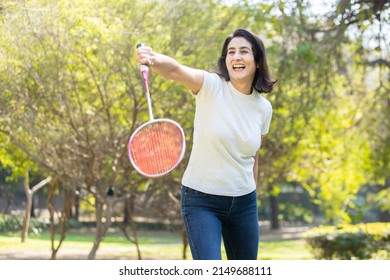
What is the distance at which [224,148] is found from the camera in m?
2.93

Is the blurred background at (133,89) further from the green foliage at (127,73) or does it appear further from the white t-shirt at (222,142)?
the white t-shirt at (222,142)

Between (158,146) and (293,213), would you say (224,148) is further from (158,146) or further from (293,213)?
(293,213)

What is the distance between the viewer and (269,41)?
8.65 metres

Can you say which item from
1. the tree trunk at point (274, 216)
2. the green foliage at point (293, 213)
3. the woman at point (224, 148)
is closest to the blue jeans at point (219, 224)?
the woman at point (224, 148)

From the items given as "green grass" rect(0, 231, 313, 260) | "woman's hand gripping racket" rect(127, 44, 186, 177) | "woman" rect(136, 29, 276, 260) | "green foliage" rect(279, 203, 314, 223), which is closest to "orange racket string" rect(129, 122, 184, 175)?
"woman's hand gripping racket" rect(127, 44, 186, 177)

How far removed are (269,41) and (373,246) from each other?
114 inches

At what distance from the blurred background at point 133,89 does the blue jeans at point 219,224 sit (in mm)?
3161

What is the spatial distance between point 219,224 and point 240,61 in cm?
71

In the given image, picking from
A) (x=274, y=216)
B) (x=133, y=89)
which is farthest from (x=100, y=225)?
(x=274, y=216)

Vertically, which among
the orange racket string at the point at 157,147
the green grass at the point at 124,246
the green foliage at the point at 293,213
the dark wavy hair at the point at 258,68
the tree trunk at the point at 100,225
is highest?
the dark wavy hair at the point at 258,68

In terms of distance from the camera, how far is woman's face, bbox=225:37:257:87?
10.1 ft

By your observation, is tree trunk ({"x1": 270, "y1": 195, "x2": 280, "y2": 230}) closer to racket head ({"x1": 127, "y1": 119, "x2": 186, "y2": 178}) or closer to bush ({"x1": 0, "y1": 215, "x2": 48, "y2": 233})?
bush ({"x1": 0, "y1": 215, "x2": 48, "y2": 233})

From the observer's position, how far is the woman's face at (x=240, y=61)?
10.1 feet
